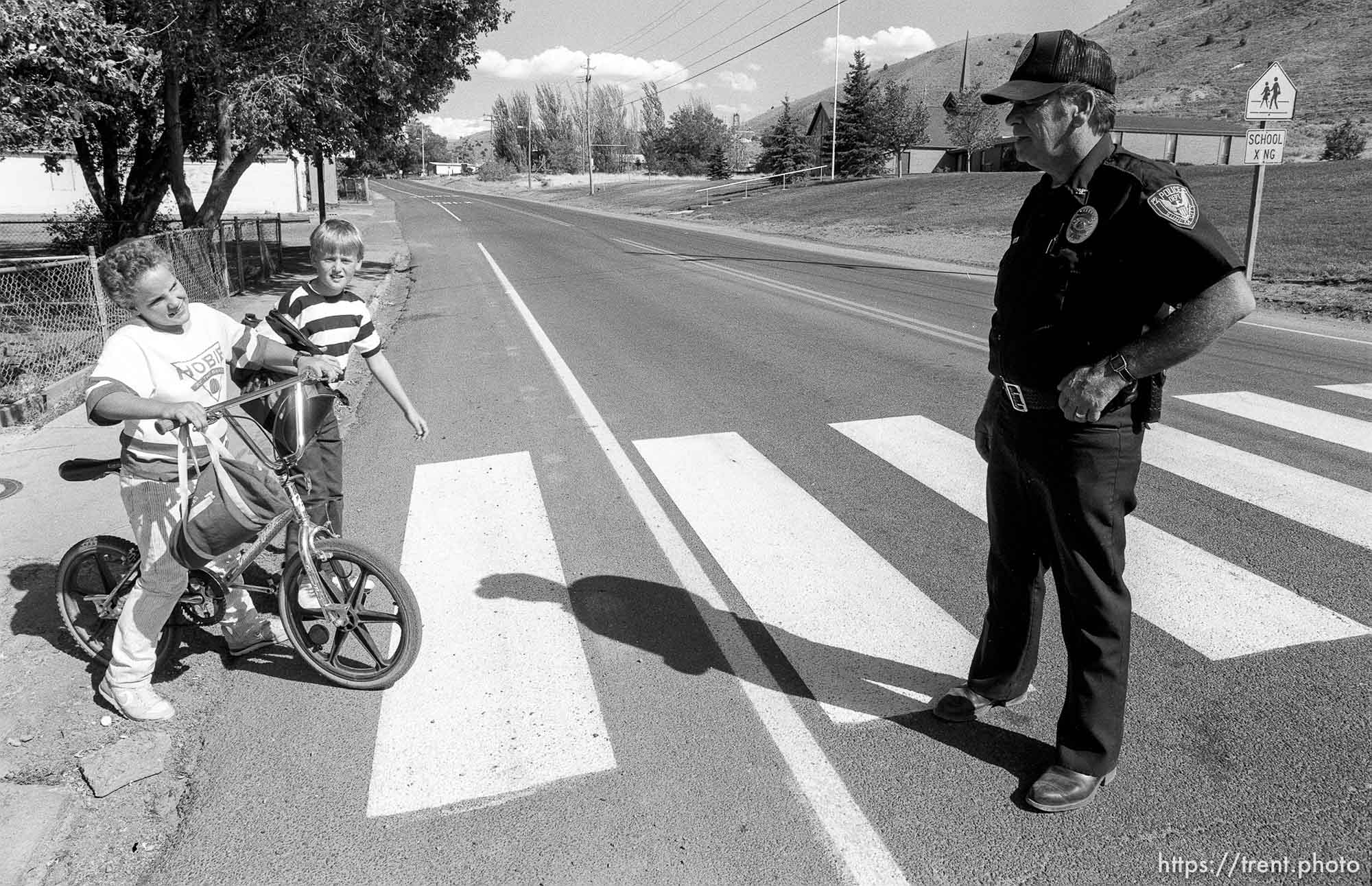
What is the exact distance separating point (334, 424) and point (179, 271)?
10121mm

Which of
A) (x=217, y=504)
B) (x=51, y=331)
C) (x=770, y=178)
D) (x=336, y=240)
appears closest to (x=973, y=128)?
(x=770, y=178)

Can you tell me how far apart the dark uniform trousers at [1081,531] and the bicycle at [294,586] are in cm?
218

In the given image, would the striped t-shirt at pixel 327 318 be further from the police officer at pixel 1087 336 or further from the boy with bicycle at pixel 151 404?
the police officer at pixel 1087 336

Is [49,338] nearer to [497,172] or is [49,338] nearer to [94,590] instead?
[94,590]

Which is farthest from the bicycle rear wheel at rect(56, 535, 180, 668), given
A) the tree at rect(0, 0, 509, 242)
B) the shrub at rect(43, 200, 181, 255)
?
the shrub at rect(43, 200, 181, 255)

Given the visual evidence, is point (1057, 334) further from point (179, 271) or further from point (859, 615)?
point (179, 271)

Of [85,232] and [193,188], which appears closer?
[85,232]

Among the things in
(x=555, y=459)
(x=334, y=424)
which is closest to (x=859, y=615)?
(x=334, y=424)

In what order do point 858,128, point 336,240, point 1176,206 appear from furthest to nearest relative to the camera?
point 858,128 < point 336,240 < point 1176,206

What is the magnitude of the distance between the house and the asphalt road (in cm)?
3918

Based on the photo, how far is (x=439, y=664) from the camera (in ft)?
12.4

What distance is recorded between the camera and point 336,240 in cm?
408

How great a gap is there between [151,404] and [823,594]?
9.21 feet

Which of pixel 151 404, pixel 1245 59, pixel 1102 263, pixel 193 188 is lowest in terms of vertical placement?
pixel 151 404
